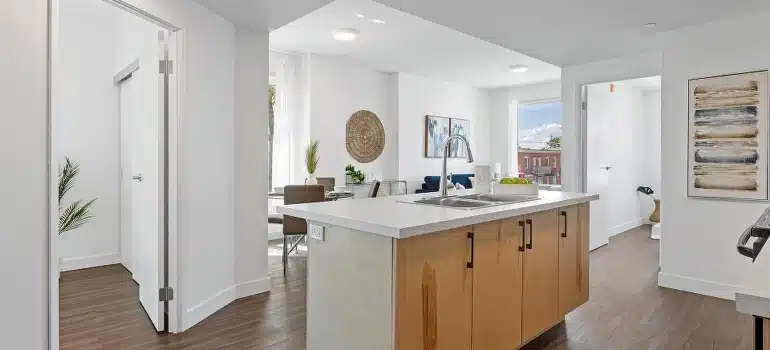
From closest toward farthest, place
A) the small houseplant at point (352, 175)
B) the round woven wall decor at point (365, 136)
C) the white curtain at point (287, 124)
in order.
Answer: the white curtain at point (287, 124) < the small houseplant at point (352, 175) < the round woven wall decor at point (365, 136)

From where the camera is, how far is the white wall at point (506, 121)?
8562 mm

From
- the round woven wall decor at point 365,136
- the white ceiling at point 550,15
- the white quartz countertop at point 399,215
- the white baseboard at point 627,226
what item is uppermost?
the white ceiling at point 550,15

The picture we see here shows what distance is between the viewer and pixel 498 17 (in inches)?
139

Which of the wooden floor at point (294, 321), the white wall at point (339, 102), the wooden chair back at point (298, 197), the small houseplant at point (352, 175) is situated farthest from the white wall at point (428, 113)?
the wooden floor at point (294, 321)

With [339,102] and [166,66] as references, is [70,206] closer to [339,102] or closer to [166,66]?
[166,66]

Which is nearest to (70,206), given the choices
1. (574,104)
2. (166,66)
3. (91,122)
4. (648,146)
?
(91,122)

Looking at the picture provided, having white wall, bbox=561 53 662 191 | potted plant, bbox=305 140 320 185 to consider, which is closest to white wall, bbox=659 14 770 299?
white wall, bbox=561 53 662 191

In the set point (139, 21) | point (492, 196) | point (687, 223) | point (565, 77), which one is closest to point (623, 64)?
point (565, 77)

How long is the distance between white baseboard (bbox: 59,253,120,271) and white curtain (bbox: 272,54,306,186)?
2.08 meters

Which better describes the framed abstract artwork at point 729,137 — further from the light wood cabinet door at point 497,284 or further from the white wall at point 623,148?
the light wood cabinet door at point 497,284

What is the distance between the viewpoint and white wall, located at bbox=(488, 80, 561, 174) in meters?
8.56

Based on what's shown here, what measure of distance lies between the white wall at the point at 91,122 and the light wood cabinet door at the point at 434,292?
13.4ft

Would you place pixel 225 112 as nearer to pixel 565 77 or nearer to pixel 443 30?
pixel 443 30

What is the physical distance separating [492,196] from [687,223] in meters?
2.24
